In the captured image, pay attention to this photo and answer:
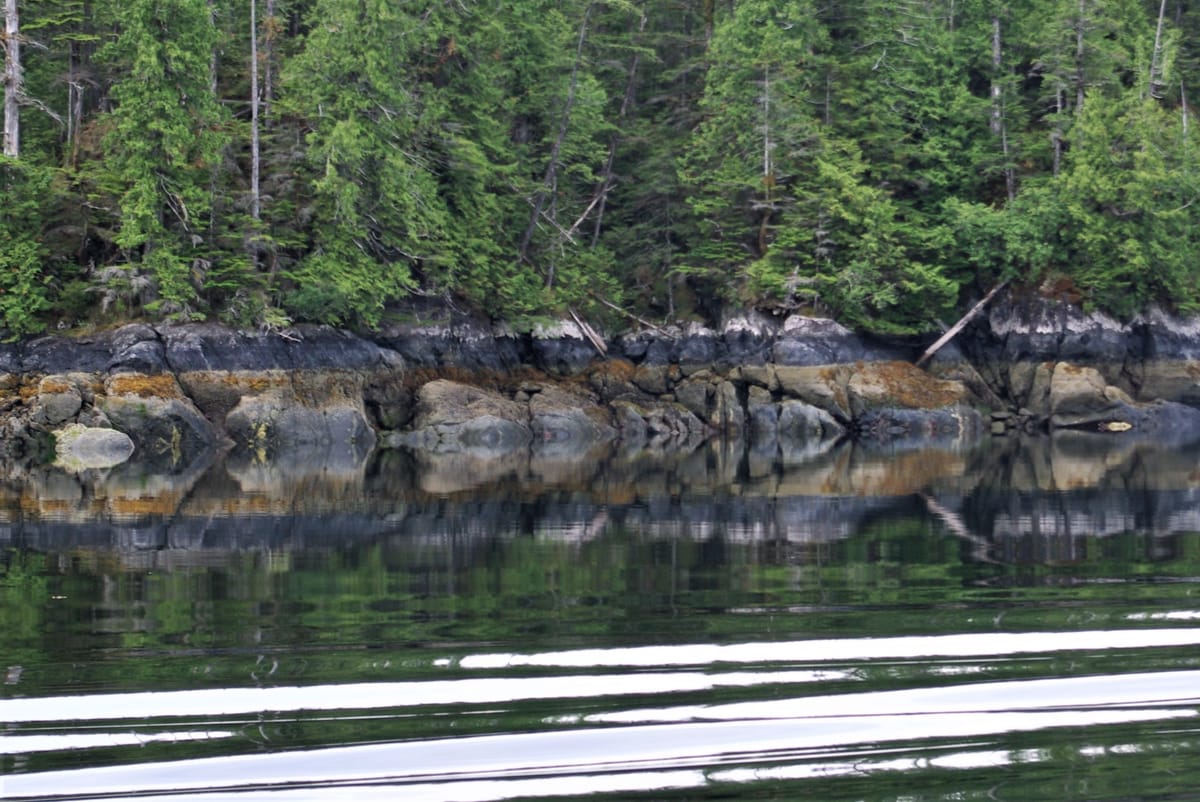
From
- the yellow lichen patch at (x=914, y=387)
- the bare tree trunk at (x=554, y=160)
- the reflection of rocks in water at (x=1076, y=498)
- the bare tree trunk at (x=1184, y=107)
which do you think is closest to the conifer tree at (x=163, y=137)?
the bare tree trunk at (x=554, y=160)

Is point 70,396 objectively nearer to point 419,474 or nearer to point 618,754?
point 419,474

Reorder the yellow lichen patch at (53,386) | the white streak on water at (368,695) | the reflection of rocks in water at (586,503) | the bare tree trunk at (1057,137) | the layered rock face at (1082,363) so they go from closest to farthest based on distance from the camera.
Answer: the white streak on water at (368,695) < the reflection of rocks in water at (586,503) < the yellow lichen patch at (53,386) < the layered rock face at (1082,363) < the bare tree trunk at (1057,137)

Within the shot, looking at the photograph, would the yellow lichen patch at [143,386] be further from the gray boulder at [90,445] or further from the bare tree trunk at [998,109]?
the bare tree trunk at [998,109]

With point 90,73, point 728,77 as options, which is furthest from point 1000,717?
point 728,77

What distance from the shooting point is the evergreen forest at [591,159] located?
99.5ft

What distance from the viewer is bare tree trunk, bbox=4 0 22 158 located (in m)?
29.3

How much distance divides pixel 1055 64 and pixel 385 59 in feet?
69.7

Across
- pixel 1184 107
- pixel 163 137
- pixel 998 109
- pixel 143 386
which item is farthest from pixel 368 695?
pixel 1184 107

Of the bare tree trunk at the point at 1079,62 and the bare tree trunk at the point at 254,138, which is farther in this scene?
the bare tree trunk at the point at 1079,62

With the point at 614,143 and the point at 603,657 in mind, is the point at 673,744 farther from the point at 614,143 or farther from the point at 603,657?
the point at 614,143

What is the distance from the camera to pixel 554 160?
38969 mm

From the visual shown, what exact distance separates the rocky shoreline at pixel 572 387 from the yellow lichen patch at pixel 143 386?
0.13 feet

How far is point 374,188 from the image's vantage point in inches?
1315

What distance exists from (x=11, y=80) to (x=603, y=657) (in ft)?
92.3
